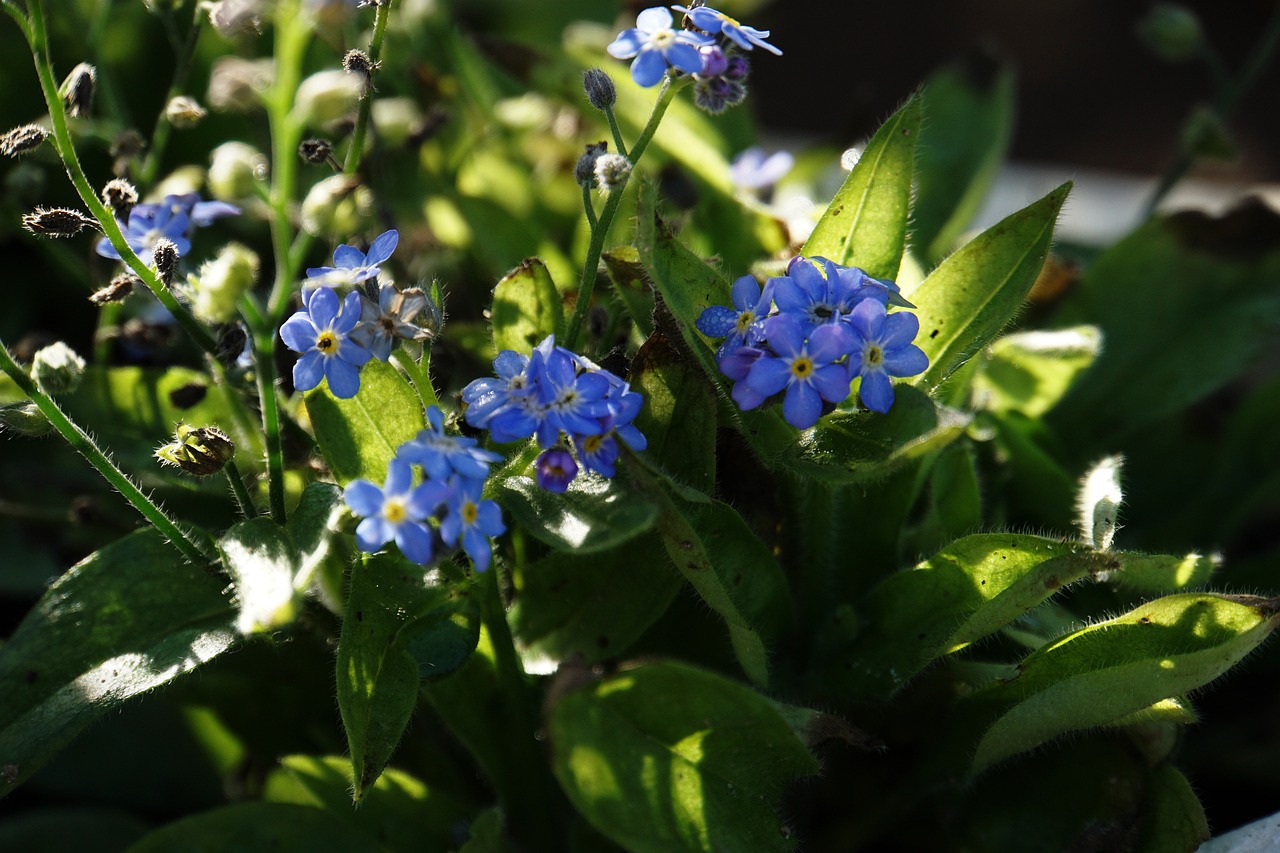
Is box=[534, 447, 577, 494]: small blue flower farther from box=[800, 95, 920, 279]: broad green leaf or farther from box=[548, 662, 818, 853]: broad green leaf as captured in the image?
box=[800, 95, 920, 279]: broad green leaf

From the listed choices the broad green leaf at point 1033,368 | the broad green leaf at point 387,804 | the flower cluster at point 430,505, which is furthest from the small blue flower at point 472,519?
the broad green leaf at point 1033,368

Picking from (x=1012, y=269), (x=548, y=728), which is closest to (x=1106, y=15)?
(x=1012, y=269)

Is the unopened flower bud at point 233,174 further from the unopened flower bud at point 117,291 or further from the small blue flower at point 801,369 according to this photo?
the small blue flower at point 801,369

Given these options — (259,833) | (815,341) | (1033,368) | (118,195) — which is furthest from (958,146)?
(259,833)

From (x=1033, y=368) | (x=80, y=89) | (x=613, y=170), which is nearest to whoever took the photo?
(x=613, y=170)

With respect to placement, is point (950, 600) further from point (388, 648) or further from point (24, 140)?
point (24, 140)

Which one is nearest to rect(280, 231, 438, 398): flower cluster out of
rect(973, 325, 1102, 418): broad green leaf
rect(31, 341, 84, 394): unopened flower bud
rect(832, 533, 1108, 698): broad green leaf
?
rect(31, 341, 84, 394): unopened flower bud

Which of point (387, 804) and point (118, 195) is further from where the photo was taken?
point (387, 804)
